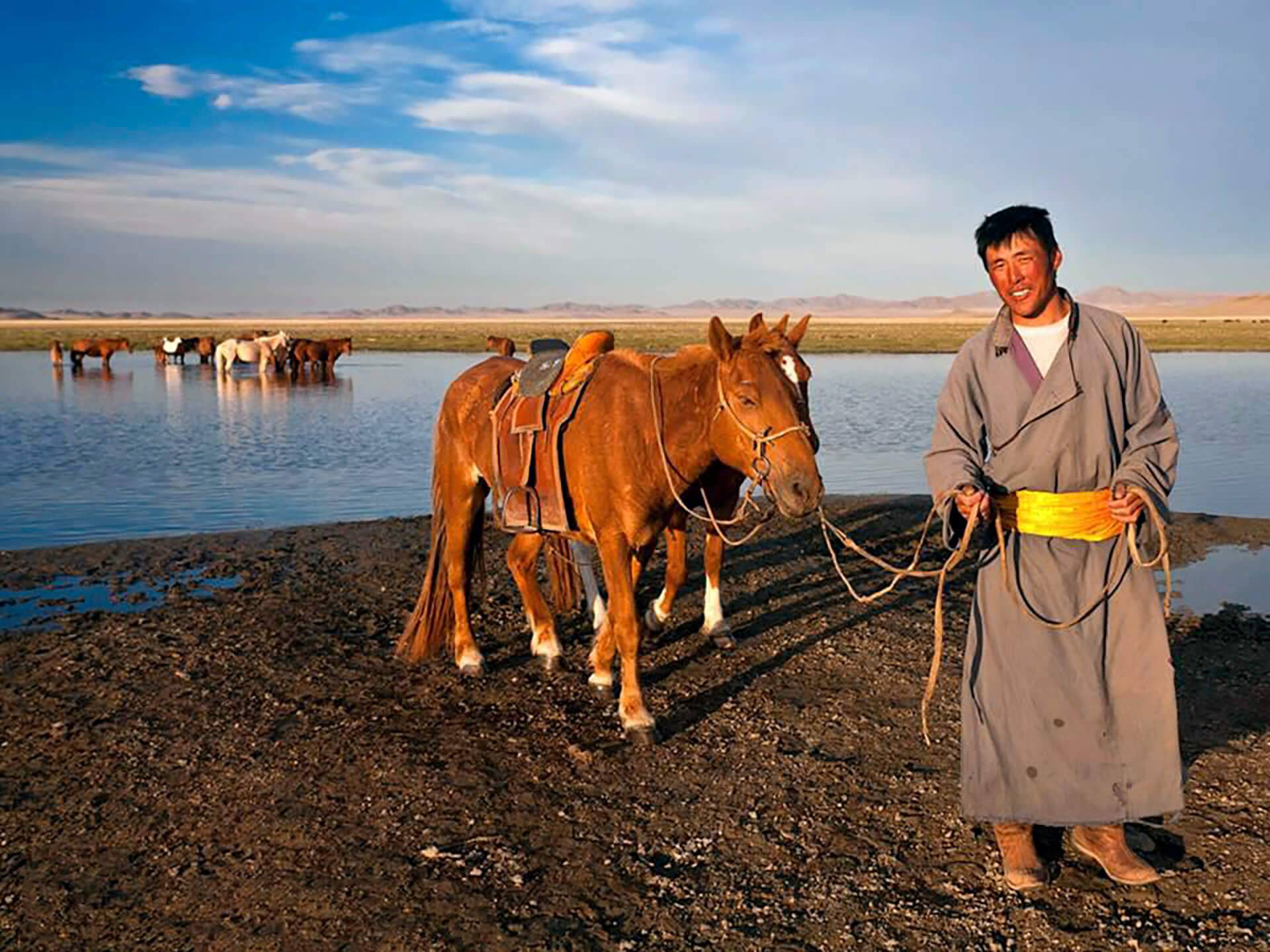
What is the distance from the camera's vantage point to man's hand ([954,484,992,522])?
372 cm

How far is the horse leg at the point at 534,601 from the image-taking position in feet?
21.5

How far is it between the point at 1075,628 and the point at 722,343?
6.62ft

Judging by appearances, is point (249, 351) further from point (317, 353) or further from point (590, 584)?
point (590, 584)

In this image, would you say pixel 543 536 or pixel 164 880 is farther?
pixel 543 536

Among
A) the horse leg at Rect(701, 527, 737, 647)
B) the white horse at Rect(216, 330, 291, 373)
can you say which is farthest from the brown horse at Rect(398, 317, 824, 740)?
the white horse at Rect(216, 330, 291, 373)

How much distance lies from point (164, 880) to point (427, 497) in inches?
389

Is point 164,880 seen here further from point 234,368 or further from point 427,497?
point 234,368

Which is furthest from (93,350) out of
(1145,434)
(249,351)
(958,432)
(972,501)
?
(1145,434)

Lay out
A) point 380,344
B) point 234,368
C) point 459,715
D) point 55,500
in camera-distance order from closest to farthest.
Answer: point 459,715 < point 55,500 < point 234,368 < point 380,344

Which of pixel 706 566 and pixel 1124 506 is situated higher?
pixel 1124 506

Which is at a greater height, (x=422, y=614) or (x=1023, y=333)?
(x=1023, y=333)

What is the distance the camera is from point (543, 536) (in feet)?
21.6

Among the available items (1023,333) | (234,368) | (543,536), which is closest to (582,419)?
(543,536)

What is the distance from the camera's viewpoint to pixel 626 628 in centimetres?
546
